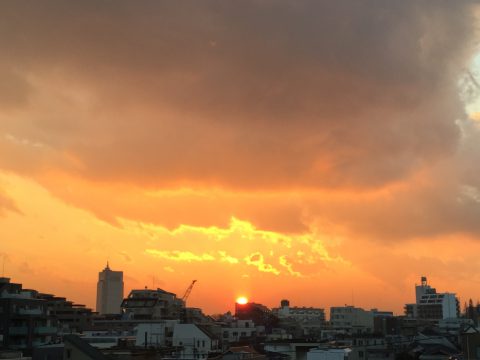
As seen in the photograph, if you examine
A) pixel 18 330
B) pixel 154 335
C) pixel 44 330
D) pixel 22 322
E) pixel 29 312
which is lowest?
pixel 154 335

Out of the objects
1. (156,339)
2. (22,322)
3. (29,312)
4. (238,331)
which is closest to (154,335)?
(156,339)

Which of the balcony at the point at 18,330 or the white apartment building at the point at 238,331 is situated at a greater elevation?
the balcony at the point at 18,330

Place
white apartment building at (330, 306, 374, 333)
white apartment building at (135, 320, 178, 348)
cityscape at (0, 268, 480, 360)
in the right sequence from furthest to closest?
white apartment building at (330, 306, 374, 333), white apartment building at (135, 320, 178, 348), cityscape at (0, 268, 480, 360)

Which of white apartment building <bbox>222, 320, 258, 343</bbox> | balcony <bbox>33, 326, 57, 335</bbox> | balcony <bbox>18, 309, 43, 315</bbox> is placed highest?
balcony <bbox>18, 309, 43, 315</bbox>

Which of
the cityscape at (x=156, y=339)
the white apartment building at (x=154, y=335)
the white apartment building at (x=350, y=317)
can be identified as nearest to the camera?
the cityscape at (x=156, y=339)

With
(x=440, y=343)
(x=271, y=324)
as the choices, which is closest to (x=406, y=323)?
(x=271, y=324)

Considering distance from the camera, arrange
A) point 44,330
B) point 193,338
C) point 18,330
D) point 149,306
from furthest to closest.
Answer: point 149,306
point 44,330
point 193,338
point 18,330

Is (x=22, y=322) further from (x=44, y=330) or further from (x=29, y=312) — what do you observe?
(x=44, y=330)

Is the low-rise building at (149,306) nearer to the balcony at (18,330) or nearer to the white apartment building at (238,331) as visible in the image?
the white apartment building at (238,331)

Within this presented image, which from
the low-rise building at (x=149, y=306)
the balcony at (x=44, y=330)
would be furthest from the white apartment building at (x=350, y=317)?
the balcony at (x=44, y=330)

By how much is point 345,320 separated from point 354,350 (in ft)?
337

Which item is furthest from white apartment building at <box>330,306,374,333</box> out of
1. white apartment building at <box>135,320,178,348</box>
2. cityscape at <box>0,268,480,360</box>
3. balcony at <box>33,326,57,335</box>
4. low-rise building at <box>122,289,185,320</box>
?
balcony at <box>33,326,57,335</box>

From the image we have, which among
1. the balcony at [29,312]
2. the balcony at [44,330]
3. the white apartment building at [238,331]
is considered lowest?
the white apartment building at [238,331]

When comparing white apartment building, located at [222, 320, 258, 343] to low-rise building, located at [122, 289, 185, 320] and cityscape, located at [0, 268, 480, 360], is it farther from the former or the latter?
low-rise building, located at [122, 289, 185, 320]
